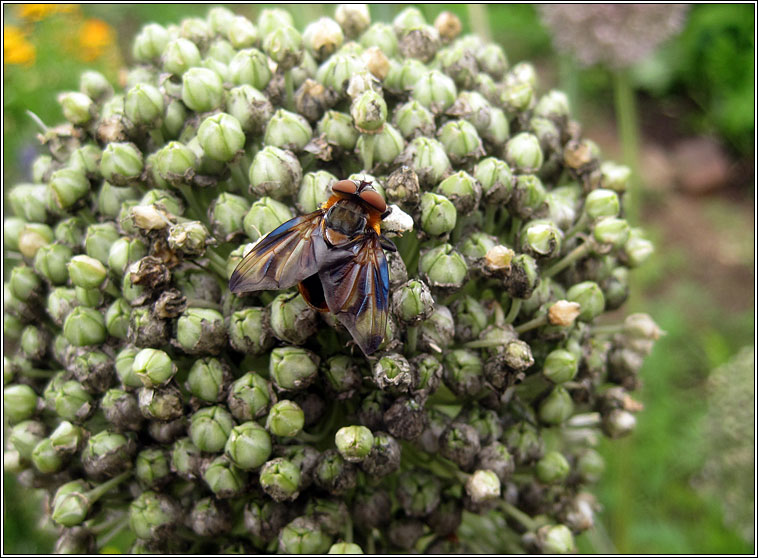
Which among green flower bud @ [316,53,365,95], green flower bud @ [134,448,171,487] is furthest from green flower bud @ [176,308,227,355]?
green flower bud @ [316,53,365,95]

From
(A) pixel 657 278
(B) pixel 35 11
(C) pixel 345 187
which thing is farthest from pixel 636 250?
(A) pixel 657 278

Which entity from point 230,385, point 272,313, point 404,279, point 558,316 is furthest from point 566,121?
point 230,385

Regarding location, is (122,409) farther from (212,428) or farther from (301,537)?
(301,537)

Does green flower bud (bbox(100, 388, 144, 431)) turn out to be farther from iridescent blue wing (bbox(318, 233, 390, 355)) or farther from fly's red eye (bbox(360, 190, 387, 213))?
fly's red eye (bbox(360, 190, 387, 213))

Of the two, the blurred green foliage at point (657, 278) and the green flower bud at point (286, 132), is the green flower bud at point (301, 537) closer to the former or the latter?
the green flower bud at point (286, 132)

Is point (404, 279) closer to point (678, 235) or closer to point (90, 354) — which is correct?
point (90, 354)

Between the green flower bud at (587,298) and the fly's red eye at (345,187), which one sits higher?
the fly's red eye at (345,187)

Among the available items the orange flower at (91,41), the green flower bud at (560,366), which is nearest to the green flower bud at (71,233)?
the green flower bud at (560,366)
